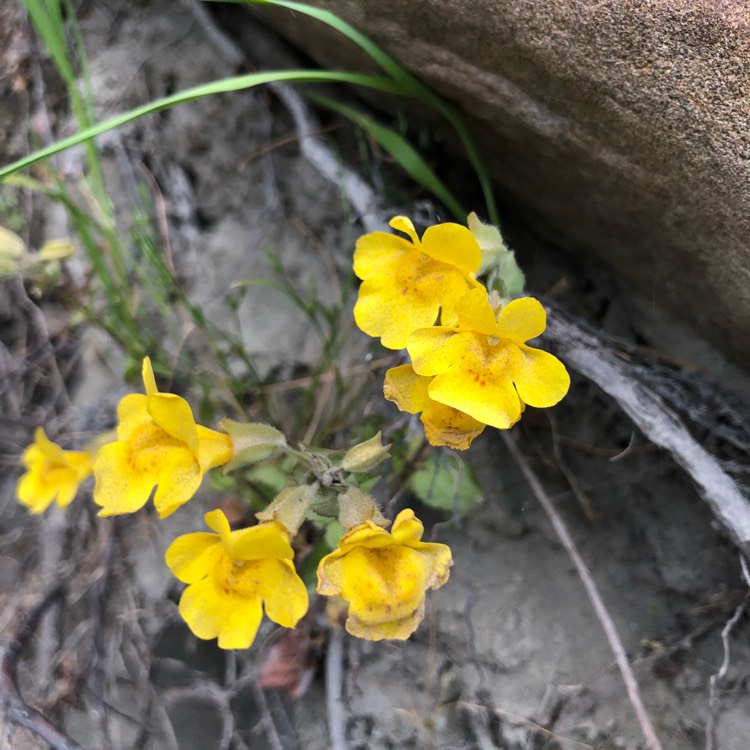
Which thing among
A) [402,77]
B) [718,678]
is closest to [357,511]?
[718,678]

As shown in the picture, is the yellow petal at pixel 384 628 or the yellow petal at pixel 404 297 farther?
the yellow petal at pixel 404 297

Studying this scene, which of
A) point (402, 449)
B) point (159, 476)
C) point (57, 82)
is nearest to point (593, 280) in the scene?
point (402, 449)

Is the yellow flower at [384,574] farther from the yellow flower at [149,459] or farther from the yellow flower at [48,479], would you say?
the yellow flower at [48,479]

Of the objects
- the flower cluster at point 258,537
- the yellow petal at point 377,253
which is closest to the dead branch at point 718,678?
the flower cluster at point 258,537

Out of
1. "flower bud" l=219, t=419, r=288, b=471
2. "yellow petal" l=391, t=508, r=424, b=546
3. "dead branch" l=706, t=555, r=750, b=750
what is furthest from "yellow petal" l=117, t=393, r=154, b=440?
"dead branch" l=706, t=555, r=750, b=750

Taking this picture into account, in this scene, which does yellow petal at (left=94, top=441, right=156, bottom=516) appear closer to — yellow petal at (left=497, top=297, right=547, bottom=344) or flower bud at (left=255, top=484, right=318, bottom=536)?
flower bud at (left=255, top=484, right=318, bottom=536)

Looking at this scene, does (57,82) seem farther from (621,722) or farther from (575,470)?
(621,722)
